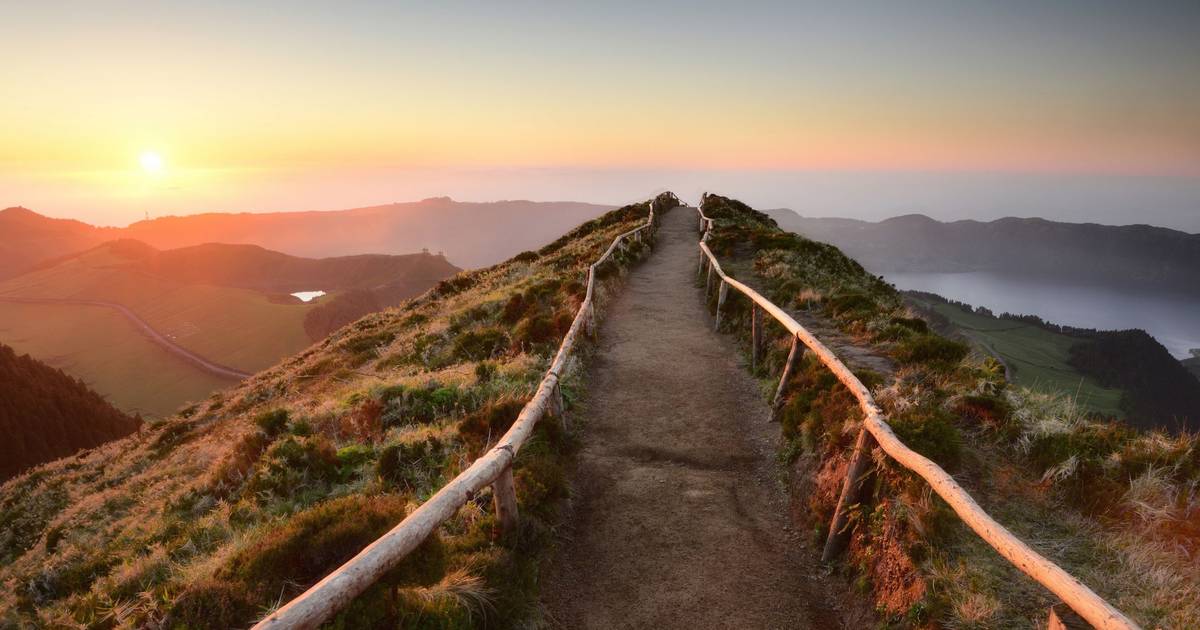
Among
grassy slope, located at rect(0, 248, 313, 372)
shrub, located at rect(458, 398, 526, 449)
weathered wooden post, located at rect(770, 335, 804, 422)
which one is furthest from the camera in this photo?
grassy slope, located at rect(0, 248, 313, 372)

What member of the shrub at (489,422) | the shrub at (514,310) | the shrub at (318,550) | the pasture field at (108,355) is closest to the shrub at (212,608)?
the shrub at (318,550)

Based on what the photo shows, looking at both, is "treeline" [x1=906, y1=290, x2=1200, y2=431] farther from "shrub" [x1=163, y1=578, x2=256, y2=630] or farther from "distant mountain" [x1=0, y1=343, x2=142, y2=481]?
"distant mountain" [x1=0, y1=343, x2=142, y2=481]

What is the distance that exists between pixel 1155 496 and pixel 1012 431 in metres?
1.41

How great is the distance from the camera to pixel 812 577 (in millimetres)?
5773

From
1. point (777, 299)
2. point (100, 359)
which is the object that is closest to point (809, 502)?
point (777, 299)

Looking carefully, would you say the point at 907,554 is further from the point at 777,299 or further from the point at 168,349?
the point at 168,349

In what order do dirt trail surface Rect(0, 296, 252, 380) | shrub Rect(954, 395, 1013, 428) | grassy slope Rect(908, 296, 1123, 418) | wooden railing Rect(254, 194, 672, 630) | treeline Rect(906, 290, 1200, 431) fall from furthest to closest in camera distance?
dirt trail surface Rect(0, 296, 252, 380) < grassy slope Rect(908, 296, 1123, 418) < treeline Rect(906, 290, 1200, 431) < shrub Rect(954, 395, 1013, 428) < wooden railing Rect(254, 194, 672, 630)

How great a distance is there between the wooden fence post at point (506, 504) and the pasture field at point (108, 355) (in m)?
119

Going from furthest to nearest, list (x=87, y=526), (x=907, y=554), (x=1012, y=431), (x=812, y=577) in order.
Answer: (x=87, y=526), (x=1012, y=431), (x=812, y=577), (x=907, y=554)

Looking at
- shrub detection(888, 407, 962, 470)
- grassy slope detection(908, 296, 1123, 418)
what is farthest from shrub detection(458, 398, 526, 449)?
grassy slope detection(908, 296, 1123, 418)

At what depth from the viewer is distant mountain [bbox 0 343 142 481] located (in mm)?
73375

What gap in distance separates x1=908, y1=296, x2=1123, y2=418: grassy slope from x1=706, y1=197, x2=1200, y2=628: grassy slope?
5027 inches

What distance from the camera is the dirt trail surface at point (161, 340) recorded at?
126750 millimetres

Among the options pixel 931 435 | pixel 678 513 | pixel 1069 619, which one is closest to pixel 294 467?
pixel 678 513
